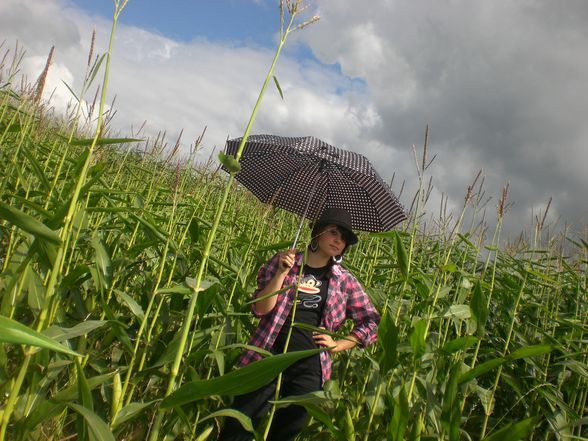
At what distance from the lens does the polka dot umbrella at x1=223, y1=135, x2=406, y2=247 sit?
321 centimetres

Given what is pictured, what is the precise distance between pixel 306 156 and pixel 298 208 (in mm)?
380

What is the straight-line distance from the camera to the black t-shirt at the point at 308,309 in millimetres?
2809

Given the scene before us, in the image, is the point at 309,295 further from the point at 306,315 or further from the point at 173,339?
the point at 173,339

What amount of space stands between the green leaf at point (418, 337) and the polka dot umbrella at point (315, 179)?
1.21 m

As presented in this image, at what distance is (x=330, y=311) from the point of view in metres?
2.89

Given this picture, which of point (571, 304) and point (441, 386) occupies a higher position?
point (571, 304)

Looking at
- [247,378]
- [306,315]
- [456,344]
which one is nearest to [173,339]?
[306,315]

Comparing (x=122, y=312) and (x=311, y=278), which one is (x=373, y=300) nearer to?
(x=311, y=278)

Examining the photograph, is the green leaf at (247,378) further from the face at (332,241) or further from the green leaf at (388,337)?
the face at (332,241)

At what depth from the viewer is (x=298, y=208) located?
332 centimetres

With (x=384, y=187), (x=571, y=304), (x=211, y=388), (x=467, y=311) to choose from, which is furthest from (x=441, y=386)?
(x=571, y=304)

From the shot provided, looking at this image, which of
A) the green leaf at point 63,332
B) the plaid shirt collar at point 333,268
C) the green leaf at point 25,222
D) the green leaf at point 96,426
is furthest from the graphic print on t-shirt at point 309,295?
the green leaf at point 25,222

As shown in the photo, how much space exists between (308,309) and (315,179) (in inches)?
38.0

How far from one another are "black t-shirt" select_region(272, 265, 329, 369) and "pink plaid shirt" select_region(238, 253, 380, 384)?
1.6 inches
